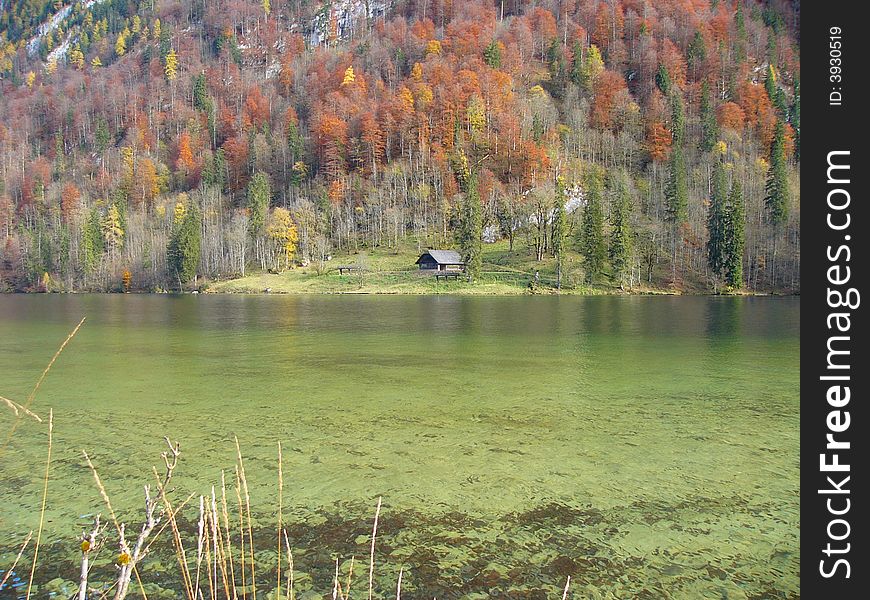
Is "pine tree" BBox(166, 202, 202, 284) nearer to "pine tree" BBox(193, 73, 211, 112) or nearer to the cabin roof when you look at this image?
the cabin roof

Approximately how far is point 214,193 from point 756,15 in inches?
5694

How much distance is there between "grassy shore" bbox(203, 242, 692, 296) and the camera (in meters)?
81.7

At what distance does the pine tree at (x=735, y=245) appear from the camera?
81.7 metres

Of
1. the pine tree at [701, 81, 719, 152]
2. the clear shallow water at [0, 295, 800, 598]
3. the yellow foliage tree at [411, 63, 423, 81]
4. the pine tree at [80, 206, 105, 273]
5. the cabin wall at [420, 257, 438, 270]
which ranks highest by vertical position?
the yellow foliage tree at [411, 63, 423, 81]

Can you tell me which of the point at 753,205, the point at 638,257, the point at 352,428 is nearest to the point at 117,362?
the point at 352,428

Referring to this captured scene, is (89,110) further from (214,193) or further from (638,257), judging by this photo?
(638,257)

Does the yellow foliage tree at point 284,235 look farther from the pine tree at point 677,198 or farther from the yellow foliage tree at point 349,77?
the pine tree at point 677,198

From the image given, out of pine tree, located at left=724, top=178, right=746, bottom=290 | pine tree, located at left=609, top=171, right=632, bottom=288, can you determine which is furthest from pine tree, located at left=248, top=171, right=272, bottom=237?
pine tree, located at left=724, top=178, right=746, bottom=290

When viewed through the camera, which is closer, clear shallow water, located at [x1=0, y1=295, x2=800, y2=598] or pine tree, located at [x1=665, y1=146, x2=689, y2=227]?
clear shallow water, located at [x1=0, y1=295, x2=800, y2=598]

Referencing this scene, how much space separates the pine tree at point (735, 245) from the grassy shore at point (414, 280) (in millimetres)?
4035

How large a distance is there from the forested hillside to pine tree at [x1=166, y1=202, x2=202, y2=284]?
40cm

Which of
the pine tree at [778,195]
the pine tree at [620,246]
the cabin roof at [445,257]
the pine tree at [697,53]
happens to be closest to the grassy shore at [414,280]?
the pine tree at [620,246]
